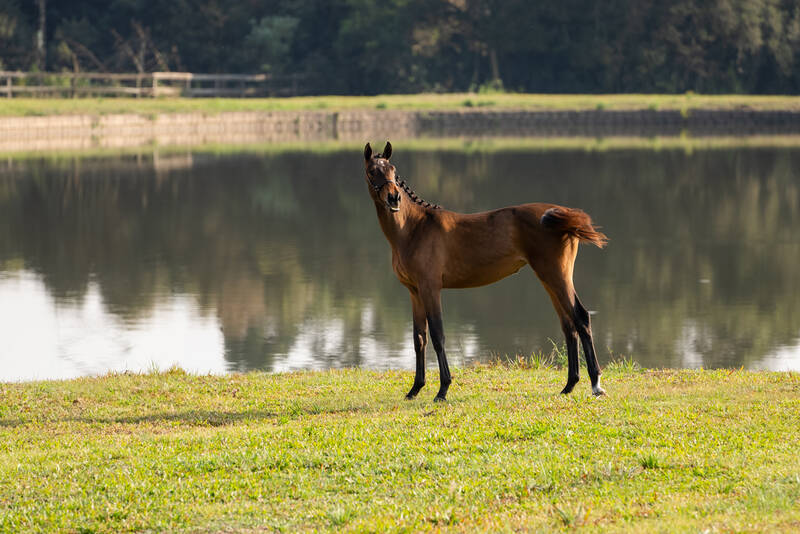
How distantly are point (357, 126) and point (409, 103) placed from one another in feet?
27.4

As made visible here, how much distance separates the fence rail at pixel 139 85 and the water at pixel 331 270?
23206 mm

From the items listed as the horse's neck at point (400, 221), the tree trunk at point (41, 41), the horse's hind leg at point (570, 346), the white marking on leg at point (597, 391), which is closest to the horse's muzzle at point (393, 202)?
the horse's neck at point (400, 221)

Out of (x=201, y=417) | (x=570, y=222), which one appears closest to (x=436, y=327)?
(x=570, y=222)

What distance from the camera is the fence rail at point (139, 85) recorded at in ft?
232

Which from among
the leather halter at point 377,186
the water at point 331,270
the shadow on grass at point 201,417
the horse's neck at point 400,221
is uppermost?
the leather halter at point 377,186

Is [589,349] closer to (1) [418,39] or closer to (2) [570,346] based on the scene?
(2) [570,346]

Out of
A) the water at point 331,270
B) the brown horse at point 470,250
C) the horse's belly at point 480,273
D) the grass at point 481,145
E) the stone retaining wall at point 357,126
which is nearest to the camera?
the brown horse at point 470,250

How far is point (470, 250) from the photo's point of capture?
11.3m

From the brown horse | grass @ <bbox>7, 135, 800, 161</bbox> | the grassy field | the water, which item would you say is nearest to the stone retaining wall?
the grassy field

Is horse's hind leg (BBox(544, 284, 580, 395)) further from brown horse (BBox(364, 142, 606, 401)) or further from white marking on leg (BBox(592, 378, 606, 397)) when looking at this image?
white marking on leg (BBox(592, 378, 606, 397))

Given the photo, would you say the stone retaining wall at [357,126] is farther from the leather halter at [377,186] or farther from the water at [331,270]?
the leather halter at [377,186]

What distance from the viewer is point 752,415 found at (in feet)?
32.0

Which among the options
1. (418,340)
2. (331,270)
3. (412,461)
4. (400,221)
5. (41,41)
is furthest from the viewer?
(41,41)

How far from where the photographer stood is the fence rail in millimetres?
70738
